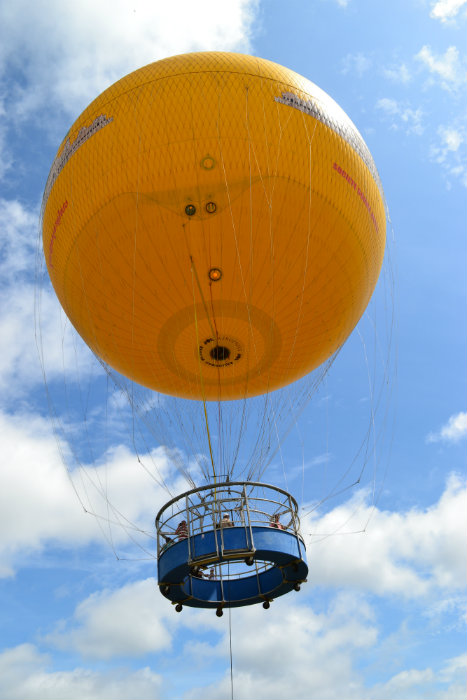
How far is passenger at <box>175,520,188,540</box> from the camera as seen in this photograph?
10.2m

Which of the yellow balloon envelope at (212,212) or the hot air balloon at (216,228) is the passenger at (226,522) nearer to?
the hot air balloon at (216,228)

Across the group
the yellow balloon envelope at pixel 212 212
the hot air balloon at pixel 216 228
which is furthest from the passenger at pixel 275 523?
the yellow balloon envelope at pixel 212 212

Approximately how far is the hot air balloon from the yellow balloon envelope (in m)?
0.03

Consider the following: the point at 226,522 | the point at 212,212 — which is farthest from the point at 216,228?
the point at 226,522

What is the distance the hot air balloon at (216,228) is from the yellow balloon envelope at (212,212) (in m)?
0.03

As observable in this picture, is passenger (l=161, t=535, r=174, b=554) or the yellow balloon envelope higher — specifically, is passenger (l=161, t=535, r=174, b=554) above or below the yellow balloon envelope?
below

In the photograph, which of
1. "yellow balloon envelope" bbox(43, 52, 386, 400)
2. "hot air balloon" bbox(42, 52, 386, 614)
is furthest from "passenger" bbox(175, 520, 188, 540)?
"yellow balloon envelope" bbox(43, 52, 386, 400)

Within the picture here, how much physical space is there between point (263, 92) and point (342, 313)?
209 inches

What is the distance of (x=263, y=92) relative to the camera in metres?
11.2

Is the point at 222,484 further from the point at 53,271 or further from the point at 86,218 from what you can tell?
the point at 53,271

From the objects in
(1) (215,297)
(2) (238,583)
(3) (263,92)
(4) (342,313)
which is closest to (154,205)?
(1) (215,297)

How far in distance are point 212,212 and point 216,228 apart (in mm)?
336

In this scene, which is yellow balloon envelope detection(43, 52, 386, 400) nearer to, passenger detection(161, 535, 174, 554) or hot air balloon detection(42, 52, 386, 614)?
hot air balloon detection(42, 52, 386, 614)

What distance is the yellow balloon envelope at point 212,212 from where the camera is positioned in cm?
1083
